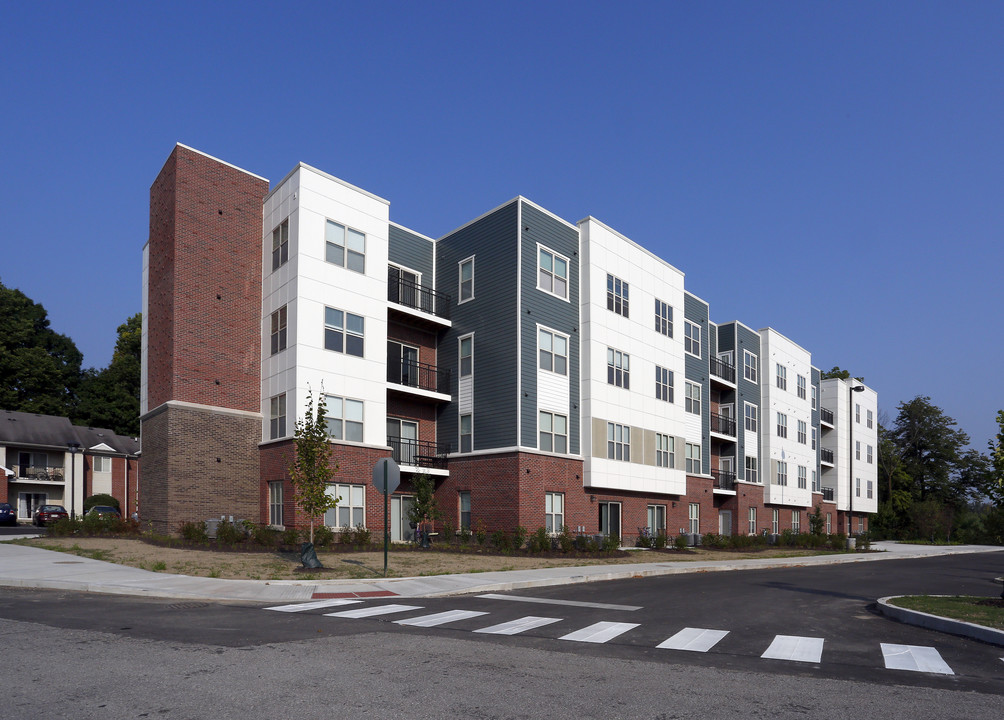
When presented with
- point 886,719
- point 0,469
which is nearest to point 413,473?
point 886,719

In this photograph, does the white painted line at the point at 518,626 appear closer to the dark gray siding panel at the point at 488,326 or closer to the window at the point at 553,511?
the dark gray siding panel at the point at 488,326

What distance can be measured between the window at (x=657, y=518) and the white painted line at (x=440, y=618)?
27.3 m


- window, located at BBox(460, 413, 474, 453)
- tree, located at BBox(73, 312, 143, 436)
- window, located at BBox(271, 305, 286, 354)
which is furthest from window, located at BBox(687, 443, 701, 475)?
tree, located at BBox(73, 312, 143, 436)

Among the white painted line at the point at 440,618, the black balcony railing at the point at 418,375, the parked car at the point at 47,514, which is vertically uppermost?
the black balcony railing at the point at 418,375

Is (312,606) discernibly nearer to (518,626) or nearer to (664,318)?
(518,626)

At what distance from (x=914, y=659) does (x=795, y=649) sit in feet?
4.61

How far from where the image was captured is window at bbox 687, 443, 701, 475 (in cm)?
4331

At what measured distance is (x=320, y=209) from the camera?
2942cm

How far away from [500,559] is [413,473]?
28.8ft

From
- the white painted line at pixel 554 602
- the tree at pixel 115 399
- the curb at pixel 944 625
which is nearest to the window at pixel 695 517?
the white painted line at pixel 554 602

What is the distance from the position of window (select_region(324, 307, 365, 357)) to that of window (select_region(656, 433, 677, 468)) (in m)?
17.1

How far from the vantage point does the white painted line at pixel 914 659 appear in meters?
9.01

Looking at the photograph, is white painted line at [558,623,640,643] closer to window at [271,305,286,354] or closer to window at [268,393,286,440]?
window at [268,393,286,440]

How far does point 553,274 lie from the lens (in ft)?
111
